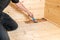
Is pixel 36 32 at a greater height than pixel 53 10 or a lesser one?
lesser

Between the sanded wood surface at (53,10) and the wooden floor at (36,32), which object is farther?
the sanded wood surface at (53,10)

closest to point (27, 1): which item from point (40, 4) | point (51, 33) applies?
point (40, 4)

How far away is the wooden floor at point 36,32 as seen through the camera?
1.59 metres

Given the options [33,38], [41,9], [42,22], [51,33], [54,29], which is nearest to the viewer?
[33,38]

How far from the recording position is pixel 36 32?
5.78ft

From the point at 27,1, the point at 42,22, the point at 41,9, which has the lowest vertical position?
the point at 42,22

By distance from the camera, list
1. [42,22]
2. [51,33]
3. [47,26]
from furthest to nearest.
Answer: [42,22], [47,26], [51,33]

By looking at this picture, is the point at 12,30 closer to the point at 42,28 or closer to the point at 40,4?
the point at 42,28

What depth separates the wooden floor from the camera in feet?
5.22

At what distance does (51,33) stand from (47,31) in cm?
9

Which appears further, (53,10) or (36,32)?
(53,10)

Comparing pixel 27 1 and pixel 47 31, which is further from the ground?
pixel 27 1

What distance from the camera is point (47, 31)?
5.88ft

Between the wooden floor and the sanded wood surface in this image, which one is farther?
the sanded wood surface
